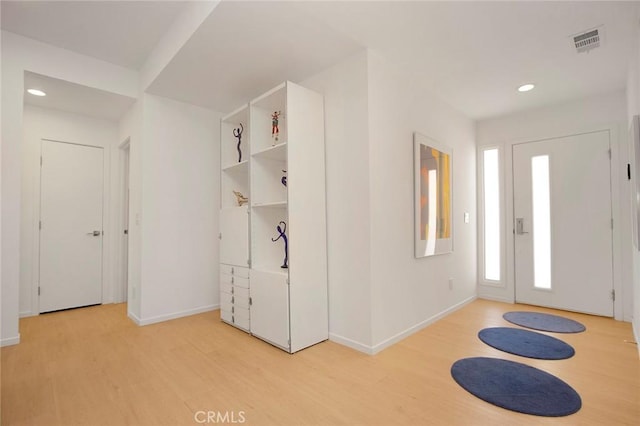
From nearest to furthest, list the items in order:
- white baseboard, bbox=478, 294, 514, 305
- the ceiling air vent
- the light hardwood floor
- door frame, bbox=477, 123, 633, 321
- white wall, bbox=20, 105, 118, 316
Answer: the light hardwood floor, the ceiling air vent, door frame, bbox=477, 123, 633, 321, white wall, bbox=20, 105, 118, 316, white baseboard, bbox=478, 294, 514, 305

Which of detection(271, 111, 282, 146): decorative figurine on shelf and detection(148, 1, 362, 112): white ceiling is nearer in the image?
detection(148, 1, 362, 112): white ceiling

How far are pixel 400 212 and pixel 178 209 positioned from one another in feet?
8.30

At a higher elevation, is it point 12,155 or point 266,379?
point 12,155

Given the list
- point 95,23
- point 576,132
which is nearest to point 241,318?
point 95,23

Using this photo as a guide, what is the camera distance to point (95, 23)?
2.64 m

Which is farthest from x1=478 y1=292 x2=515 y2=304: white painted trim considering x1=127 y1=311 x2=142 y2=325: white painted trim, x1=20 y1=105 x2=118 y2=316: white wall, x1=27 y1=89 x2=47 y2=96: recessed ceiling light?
x1=27 y1=89 x2=47 y2=96: recessed ceiling light

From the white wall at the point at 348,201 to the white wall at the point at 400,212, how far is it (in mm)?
68

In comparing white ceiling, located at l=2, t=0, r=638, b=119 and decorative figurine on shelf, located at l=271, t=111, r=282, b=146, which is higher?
white ceiling, located at l=2, t=0, r=638, b=119

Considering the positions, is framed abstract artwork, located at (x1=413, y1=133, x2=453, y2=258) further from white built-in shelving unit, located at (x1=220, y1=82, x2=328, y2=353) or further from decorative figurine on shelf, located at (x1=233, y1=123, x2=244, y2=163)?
decorative figurine on shelf, located at (x1=233, y1=123, x2=244, y2=163)

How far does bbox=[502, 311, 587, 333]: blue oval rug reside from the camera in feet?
10.0

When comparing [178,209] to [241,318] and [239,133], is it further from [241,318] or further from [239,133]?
[241,318]

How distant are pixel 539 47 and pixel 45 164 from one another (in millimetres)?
5462

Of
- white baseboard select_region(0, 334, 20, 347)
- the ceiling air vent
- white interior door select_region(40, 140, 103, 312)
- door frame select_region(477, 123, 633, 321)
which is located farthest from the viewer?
white interior door select_region(40, 140, 103, 312)

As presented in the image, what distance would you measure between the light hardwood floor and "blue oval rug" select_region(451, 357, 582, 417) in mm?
62
